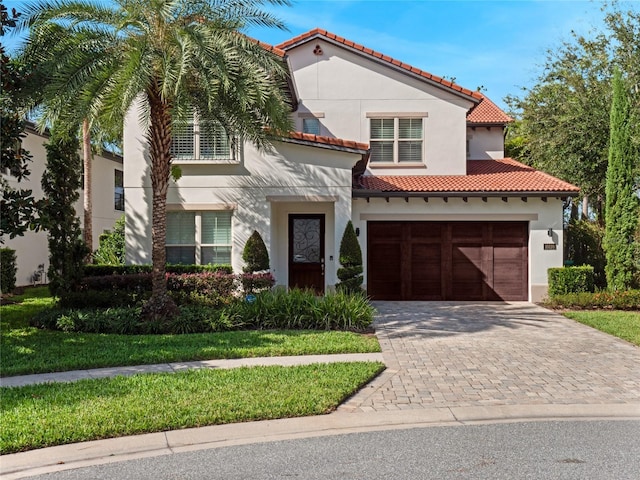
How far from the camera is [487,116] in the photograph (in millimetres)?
21125

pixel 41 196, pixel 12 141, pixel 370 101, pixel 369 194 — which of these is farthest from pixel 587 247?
pixel 41 196

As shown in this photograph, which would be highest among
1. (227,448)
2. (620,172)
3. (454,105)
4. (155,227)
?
(454,105)

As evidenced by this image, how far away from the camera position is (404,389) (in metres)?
7.31

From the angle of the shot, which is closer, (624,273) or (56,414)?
(56,414)

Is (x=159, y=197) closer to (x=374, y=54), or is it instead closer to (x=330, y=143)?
(x=330, y=143)

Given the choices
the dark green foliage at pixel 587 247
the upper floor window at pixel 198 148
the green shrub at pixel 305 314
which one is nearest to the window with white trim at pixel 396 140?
the upper floor window at pixel 198 148

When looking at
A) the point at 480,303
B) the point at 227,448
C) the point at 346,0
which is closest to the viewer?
the point at 227,448

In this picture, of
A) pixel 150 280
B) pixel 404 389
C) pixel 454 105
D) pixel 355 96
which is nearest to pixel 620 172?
pixel 454 105

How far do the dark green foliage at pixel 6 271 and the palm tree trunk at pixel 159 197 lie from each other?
8.80 m

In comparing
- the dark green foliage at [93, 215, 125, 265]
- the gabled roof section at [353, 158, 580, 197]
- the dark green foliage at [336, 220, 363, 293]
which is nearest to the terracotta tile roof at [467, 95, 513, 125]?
the gabled roof section at [353, 158, 580, 197]

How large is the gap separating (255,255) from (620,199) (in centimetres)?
1116

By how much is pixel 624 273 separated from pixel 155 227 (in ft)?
44.2

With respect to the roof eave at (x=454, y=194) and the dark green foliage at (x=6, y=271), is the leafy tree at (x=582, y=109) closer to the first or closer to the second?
the roof eave at (x=454, y=194)

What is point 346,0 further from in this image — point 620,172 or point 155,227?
point 620,172
